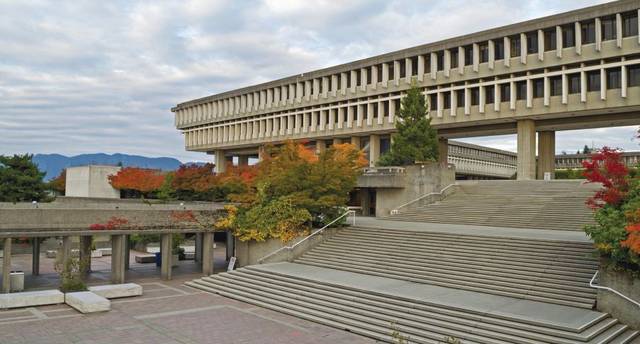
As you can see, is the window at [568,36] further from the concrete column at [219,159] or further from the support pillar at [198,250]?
the concrete column at [219,159]

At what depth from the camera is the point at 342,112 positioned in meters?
59.7

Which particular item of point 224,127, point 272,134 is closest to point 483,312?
point 272,134

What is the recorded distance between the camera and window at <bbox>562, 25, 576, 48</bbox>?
43375 millimetres

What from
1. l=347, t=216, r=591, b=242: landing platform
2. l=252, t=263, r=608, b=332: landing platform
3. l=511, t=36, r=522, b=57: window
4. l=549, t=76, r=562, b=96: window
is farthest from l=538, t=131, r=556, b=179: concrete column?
l=252, t=263, r=608, b=332: landing platform

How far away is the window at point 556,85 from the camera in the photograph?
144 ft

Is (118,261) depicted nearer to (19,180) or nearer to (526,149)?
(19,180)

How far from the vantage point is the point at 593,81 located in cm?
4250

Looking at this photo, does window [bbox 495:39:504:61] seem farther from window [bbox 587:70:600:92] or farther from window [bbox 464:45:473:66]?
window [bbox 587:70:600:92]

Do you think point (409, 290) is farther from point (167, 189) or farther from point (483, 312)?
point (167, 189)

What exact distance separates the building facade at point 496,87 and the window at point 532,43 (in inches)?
3.5

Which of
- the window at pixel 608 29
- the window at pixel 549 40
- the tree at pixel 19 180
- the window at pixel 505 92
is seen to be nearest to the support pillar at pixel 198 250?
the tree at pixel 19 180

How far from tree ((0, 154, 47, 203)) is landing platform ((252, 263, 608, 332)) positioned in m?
31.1

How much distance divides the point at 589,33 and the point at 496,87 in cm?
847

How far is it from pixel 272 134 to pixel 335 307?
51.2 meters
